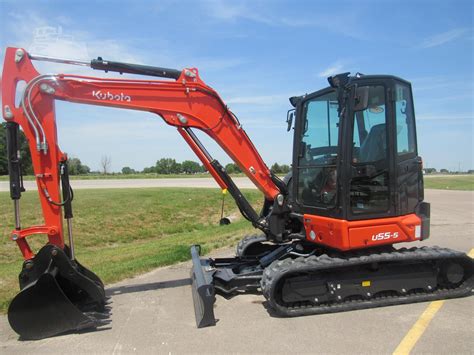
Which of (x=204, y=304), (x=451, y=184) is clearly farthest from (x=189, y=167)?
(x=204, y=304)

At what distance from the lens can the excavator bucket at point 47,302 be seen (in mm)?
4336

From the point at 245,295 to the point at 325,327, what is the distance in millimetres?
1465

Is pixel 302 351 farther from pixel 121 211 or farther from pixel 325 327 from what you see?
pixel 121 211

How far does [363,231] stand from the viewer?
16.7ft

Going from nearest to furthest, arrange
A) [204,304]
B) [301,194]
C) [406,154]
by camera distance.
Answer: [204,304] → [406,154] → [301,194]

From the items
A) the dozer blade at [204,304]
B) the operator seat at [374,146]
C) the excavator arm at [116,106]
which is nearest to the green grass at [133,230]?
the excavator arm at [116,106]

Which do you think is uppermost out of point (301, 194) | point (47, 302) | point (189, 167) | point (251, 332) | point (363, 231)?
point (189, 167)

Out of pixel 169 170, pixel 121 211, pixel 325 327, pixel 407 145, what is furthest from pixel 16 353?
pixel 169 170

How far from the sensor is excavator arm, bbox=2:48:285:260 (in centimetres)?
477

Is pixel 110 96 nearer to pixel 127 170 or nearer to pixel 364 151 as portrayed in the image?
pixel 364 151

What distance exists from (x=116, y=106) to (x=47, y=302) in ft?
8.32

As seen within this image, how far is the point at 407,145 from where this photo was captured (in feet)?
18.0

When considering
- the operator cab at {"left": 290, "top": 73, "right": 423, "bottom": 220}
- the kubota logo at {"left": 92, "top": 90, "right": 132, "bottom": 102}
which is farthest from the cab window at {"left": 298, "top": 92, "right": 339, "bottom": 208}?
the kubota logo at {"left": 92, "top": 90, "right": 132, "bottom": 102}

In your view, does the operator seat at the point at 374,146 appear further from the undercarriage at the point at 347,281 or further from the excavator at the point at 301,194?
the undercarriage at the point at 347,281
